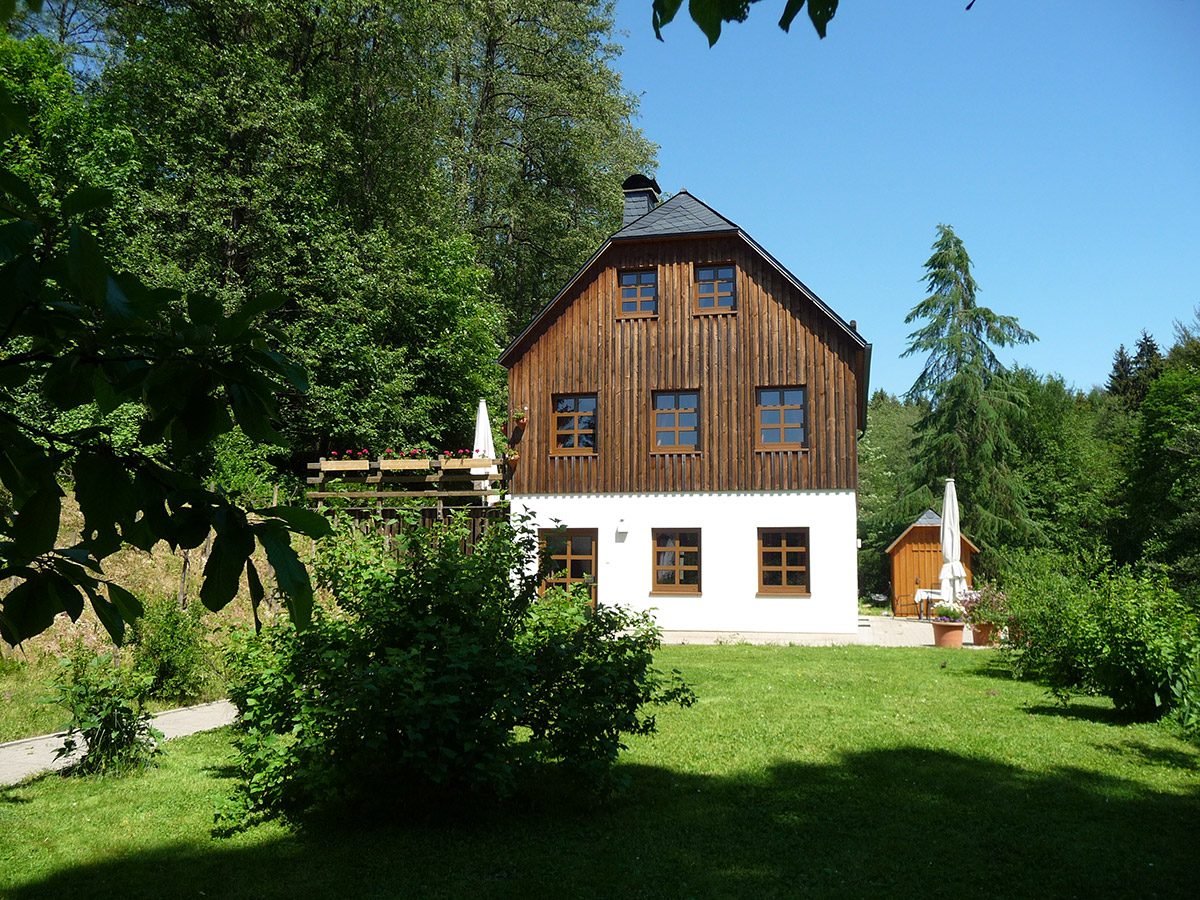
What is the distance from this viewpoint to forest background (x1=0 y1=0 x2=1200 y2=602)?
22.0m

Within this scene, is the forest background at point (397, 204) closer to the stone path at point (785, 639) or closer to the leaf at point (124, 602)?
the stone path at point (785, 639)

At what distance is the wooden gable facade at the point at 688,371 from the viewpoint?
18297mm

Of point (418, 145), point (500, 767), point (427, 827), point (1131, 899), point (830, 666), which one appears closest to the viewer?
point (1131, 899)

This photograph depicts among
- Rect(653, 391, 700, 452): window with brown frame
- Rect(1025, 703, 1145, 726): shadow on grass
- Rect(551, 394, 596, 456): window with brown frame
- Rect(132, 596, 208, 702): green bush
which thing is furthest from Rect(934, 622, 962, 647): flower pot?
Rect(132, 596, 208, 702): green bush

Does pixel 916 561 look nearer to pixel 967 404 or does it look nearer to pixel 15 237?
pixel 967 404

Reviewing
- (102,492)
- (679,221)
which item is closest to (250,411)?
(102,492)

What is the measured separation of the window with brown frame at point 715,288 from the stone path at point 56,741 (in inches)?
503

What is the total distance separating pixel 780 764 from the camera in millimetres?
7430

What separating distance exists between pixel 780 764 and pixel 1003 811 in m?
1.84

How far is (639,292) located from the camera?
64.9 feet

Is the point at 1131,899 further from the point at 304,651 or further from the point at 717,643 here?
Answer: the point at 717,643

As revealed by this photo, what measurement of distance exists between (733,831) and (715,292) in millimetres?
14978

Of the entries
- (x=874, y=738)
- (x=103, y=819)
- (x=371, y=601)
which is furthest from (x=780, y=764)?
(x=103, y=819)

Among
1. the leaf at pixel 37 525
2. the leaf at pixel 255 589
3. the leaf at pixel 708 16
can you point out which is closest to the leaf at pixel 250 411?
the leaf at pixel 255 589
